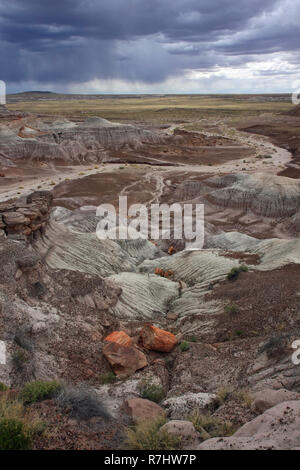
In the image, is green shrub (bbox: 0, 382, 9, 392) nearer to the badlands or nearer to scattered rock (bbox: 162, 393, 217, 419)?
the badlands

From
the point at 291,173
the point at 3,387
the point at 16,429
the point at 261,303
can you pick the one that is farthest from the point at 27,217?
the point at 291,173

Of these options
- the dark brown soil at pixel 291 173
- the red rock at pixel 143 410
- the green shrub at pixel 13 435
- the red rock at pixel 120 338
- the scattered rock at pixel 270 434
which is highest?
the dark brown soil at pixel 291 173

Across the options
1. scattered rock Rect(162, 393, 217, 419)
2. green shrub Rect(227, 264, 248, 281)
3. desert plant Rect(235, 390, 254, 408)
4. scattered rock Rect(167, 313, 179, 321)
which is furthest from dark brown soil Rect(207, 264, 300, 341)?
scattered rock Rect(162, 393, 217, 419)

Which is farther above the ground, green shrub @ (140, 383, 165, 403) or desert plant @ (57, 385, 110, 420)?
desert plant @ (57, 385, 110, 420)

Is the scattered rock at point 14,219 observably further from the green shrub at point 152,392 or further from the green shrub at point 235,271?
the green shrub at point 235,271

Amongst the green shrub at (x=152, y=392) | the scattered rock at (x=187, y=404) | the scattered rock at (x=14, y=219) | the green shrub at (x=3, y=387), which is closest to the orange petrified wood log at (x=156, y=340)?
the green shrub at (x=152, y=392)

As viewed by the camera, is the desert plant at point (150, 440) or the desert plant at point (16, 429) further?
the desert plant at point (150, 440)
